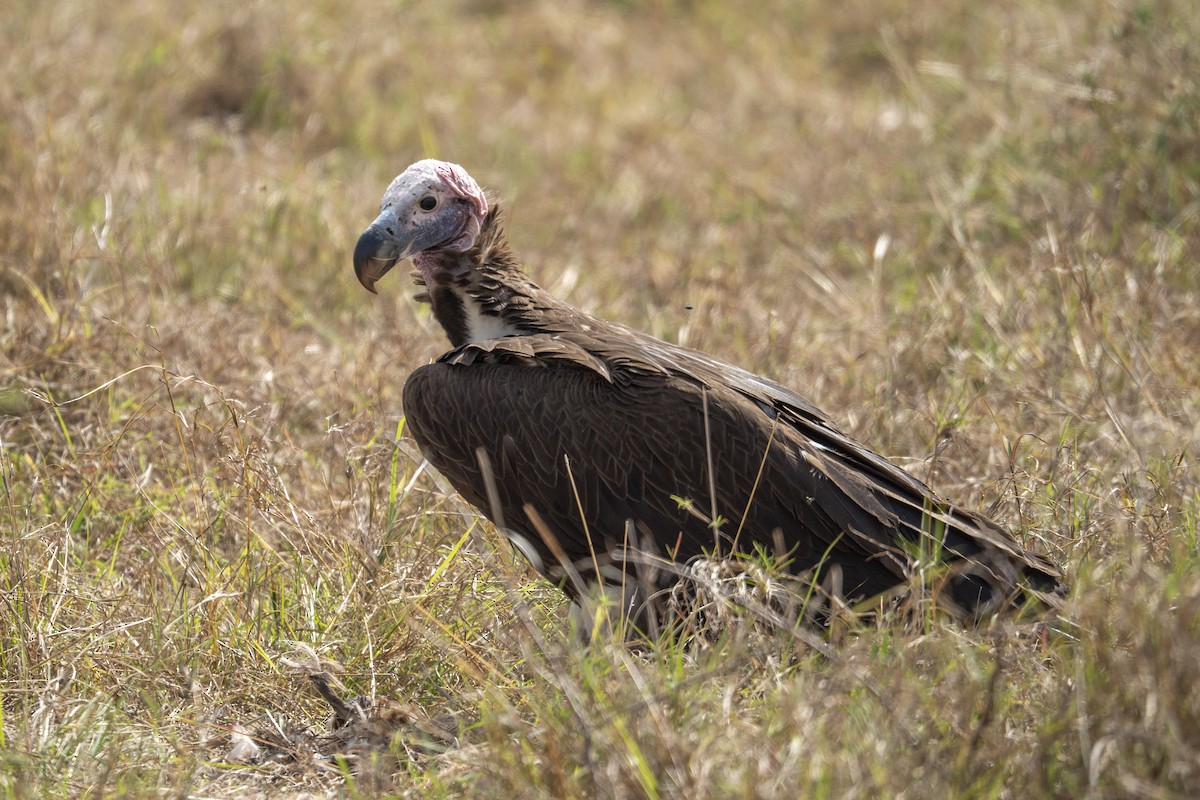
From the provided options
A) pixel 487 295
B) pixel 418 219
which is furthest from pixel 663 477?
pixel 418 219

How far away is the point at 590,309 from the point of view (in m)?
5.93

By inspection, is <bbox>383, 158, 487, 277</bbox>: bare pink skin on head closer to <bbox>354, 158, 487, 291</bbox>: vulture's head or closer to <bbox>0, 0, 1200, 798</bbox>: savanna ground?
<bbox>354, 158, 487, 291</bbox>: vulture's head

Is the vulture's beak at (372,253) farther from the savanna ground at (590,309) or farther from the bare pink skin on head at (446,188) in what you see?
the savanna ground at (590,309)

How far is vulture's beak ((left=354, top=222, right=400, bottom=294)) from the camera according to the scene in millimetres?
4004

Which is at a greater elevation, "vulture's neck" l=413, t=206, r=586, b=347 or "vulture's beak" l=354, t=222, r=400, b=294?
"vulture's beak" l=354, t=222, r=400, b=294

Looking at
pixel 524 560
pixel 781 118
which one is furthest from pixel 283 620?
pixel 781 118

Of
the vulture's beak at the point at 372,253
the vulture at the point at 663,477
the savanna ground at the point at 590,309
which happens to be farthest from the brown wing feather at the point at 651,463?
the vulture's beak at the point at 372,253

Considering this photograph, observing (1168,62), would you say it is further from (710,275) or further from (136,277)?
(136,277)

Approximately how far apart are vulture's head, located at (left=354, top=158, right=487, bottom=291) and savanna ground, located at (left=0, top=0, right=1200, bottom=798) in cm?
48

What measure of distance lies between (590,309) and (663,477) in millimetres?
2395

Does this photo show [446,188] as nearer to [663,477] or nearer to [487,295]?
[487,295]

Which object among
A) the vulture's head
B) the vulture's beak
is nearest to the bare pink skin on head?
the vulture's head

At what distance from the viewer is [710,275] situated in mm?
6168

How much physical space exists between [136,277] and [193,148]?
6.73 feet
